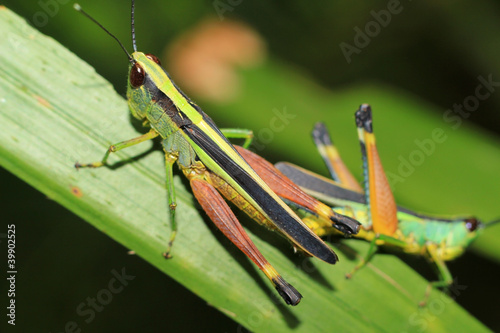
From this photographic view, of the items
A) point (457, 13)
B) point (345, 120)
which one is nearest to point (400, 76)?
point (457, 13)

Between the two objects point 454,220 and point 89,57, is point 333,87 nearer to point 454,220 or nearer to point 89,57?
point 454,220

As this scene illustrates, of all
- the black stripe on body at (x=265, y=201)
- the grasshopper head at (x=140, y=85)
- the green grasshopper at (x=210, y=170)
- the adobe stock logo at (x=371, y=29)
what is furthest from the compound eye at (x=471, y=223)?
the grasshopper head at (x=140, y=85)

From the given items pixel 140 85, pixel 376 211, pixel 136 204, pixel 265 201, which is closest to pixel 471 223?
pixel 376 211

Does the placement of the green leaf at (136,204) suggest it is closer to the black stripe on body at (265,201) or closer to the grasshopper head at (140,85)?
the grasshopper head at (140,85)

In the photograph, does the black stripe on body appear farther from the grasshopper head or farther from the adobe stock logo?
the adobe stock logo

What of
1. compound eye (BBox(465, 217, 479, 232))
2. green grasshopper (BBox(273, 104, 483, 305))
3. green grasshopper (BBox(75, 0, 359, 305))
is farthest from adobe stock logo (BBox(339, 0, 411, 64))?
green grasshopper (BBox(75, 0, 359, 305))

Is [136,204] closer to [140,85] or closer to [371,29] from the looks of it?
[140,85]
